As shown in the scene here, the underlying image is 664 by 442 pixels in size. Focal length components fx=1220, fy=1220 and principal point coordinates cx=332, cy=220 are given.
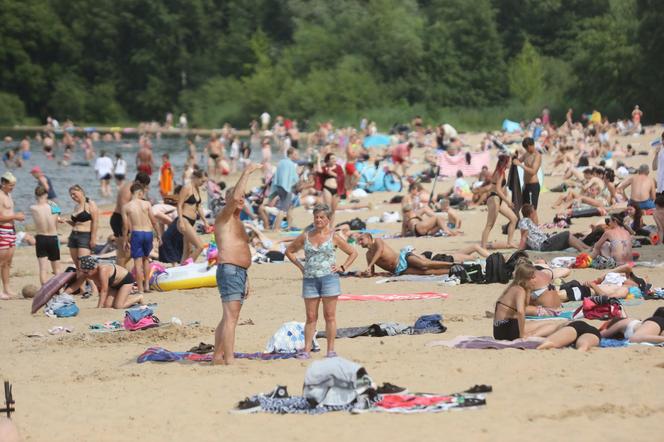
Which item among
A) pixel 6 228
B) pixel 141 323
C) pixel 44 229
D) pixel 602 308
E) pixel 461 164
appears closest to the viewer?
pixel 602 308

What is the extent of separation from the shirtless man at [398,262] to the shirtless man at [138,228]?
251cm

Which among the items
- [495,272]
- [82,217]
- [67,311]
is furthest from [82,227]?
[495,272]

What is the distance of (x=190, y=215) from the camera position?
15.3m

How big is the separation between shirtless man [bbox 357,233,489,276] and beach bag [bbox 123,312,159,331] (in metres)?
3.54

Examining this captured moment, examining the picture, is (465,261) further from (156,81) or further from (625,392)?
(156,81)

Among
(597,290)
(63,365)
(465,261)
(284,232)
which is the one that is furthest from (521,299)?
(284,232)

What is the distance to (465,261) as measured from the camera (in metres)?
14.7

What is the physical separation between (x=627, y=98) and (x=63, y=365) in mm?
39523

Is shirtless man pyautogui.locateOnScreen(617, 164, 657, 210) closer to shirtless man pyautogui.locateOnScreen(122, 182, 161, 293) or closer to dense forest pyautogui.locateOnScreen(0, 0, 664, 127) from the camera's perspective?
shirtless man pyautogui.locateOnScreen(122, 182, 161, 293)

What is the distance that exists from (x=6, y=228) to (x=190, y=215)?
2455 millimetres

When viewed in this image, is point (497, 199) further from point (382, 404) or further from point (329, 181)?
point (382, 404)

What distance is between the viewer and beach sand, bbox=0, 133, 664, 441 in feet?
24.2

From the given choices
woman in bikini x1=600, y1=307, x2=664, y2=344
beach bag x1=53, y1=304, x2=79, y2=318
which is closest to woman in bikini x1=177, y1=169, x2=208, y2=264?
beach bag x1=53, y1=304, x2=79, y2=318

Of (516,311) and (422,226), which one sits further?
(422,226)
